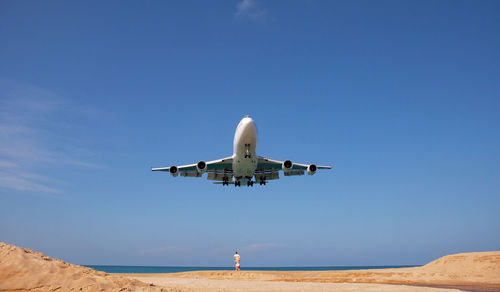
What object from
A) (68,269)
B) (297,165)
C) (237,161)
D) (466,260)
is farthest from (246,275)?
(466,260)

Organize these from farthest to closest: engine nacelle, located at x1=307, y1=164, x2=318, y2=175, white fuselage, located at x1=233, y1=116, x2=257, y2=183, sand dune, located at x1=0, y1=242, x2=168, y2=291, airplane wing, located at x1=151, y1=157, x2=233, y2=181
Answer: airplane wing, located at x1=151, y1=157, x2=233, y2=181
engine nacelle, located at x1=307, y1=164, x2=318, y2=175
white fuselage, located at x1=233, y1=116, x2=257, y2=183
sand dune, located at x1=0, y1=242, x2=168, y2=291

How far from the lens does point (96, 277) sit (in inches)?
594

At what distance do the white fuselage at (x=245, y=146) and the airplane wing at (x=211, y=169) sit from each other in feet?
7.98

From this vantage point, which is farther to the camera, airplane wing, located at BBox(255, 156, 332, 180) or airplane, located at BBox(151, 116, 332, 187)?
airplane wing, located at BBox(255, 156, 332, 180)

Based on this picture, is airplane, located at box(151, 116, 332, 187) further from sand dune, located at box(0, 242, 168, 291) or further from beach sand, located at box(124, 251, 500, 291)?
sand dune, located at box(0, 242, 168, 291)

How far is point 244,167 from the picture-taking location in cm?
3872

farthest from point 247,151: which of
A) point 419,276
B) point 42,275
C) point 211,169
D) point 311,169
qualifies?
point 42,275

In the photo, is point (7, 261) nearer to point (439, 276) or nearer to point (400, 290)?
point (400, 290)

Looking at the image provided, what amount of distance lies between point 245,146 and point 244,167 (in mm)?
A: 3765

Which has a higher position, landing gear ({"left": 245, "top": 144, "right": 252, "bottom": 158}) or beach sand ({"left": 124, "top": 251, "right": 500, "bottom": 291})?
landing gear ({"left": 245, "top": 144, "right": 252, "bottom": 158})

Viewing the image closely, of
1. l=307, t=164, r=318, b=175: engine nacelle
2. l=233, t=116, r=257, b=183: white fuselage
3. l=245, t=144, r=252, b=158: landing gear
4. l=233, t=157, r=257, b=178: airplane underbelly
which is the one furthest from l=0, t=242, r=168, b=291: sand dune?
l=307, t=164, r=318, b=175: engine nacelle

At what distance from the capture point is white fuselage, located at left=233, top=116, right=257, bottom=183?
1355 inches

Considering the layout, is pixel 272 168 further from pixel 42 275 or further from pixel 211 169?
pixel 42 275

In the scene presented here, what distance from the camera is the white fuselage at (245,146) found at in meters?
34.4
